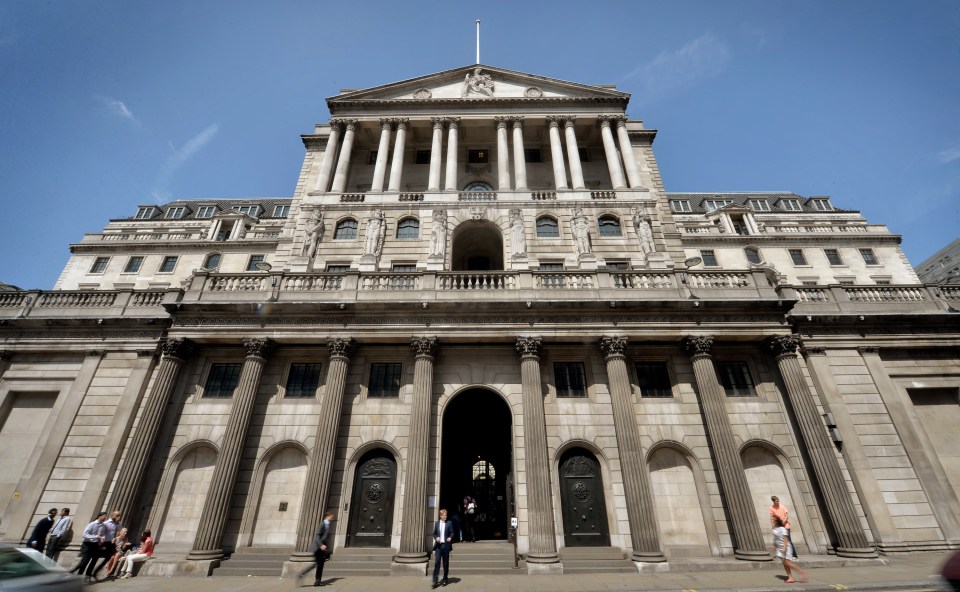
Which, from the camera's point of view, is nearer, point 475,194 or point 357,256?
point 357,256

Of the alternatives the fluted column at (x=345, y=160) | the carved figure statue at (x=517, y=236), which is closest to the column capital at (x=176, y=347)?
the fluted column at (x=345, y=160)

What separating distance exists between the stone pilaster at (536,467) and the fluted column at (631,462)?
2.80 meters

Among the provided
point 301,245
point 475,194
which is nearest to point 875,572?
point 475,194

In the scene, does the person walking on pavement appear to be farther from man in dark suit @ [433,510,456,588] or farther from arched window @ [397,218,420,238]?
arched window @ [397,218,420,238]

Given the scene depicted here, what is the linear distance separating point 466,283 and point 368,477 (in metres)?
9.40

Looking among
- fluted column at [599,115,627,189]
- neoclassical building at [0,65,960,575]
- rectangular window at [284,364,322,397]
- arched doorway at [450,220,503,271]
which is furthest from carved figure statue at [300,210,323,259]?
fluted column at [599,115,627,189]

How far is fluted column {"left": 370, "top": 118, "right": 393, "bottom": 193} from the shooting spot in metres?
25.3

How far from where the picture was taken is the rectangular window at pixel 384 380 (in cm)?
1744

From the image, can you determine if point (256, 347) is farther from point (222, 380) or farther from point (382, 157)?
point (382, 157)

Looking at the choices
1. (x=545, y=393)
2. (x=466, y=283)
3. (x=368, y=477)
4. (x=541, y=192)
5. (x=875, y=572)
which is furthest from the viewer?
(x=541, y=192)

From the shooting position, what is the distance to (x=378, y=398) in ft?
56.8

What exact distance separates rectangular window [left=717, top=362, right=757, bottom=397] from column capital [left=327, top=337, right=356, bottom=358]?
16.2m

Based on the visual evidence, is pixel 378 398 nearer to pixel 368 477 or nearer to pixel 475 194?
pixel 368 477

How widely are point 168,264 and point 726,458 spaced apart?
147 feet
